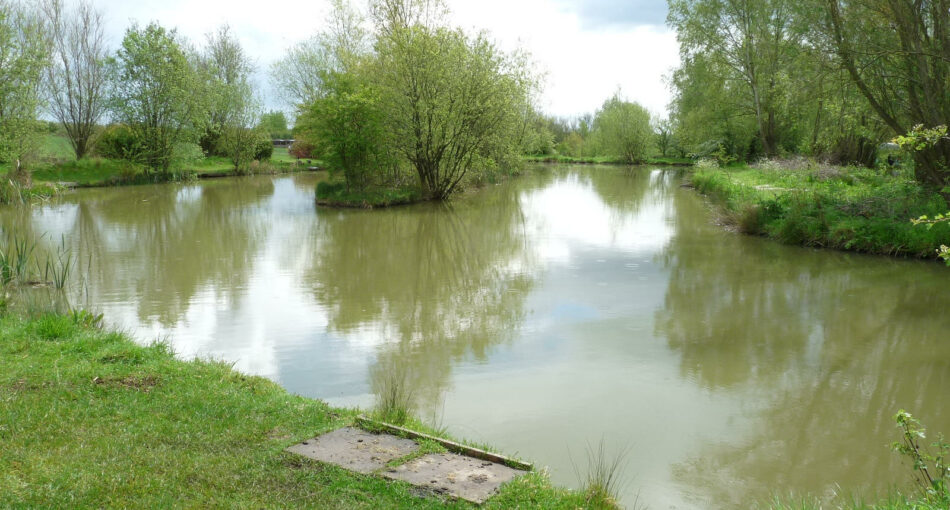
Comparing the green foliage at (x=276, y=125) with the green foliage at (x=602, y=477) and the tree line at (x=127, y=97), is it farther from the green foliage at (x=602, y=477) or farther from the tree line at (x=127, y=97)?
the green foliage at (x=602, y=477)

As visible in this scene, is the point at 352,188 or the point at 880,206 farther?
the point at 352,188

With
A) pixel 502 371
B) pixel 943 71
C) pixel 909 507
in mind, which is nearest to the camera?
pixel 909 507

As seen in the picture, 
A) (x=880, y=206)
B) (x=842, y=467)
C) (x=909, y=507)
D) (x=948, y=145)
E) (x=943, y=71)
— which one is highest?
(x=943, y=71)

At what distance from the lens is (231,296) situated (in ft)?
33.8

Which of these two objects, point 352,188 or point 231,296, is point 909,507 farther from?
point 352,188

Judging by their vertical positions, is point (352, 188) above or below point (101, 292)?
above

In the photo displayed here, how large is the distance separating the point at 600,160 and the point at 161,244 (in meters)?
59.3

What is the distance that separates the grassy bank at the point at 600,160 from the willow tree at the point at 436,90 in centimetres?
3849

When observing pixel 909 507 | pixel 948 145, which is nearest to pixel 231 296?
pixel 909 507

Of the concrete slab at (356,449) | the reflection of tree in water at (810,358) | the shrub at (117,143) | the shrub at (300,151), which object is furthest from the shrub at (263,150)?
the concrete slab at (356,449)

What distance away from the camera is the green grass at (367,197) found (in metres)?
23.3

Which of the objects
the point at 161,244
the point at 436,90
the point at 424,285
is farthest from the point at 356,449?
the point at 436,90

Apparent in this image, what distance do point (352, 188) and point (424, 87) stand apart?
4817mm

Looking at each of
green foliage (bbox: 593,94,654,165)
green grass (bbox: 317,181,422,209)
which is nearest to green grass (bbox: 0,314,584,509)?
green grass (bbox: 317,181,422,209)
